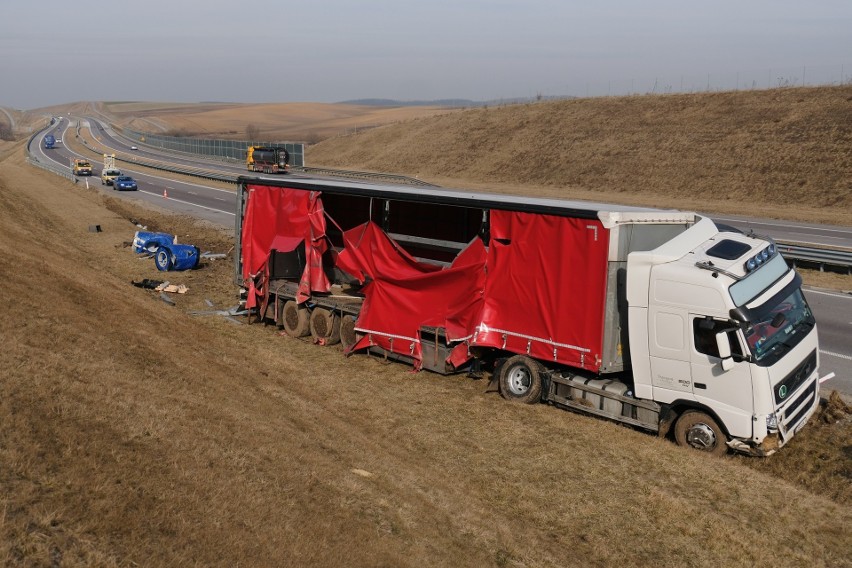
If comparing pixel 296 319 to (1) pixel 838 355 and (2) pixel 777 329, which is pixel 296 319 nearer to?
(2) pixel 777 329

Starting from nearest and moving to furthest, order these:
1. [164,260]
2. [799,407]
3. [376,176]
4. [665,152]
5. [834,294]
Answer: [799,407]
[834,294]
[164,260]
[665,152]
[376,176]

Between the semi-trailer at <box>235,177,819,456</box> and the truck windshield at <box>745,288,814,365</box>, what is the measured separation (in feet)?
0.09

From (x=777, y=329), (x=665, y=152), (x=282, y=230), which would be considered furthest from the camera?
(x=665, y=152)

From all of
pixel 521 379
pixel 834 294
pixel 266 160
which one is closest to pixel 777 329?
pixel 521 379

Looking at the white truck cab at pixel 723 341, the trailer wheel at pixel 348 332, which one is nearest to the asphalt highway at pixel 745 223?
the white truck cab at pixel 723 341

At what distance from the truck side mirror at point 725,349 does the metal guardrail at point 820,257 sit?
14495 mm

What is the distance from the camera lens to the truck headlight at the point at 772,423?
10.2 m

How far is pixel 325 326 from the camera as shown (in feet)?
54.3

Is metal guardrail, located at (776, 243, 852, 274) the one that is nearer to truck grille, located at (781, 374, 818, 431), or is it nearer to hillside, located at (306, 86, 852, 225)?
truck grille, located at (781, 374, 818, 431)

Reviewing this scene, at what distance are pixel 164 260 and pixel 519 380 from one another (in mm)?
14703

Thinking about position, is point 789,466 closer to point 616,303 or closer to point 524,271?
point 616,303

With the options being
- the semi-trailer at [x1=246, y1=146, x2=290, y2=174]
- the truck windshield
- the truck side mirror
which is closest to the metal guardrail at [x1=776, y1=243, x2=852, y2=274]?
the truck windshield

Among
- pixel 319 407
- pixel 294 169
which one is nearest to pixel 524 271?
pixel 319 407

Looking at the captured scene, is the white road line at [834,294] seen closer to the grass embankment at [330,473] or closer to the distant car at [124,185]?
the grass embankment at [330,473]
